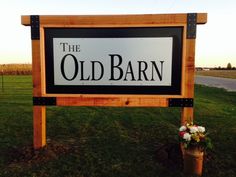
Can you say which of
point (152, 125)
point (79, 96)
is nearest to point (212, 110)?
point (152, 125)

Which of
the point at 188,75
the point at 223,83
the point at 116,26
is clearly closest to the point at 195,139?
the point at 188,75

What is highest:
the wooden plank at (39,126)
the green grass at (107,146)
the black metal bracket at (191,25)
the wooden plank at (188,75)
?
the black metal bracket at (191,25)

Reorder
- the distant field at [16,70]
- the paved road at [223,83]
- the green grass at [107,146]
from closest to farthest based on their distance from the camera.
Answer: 1. the green grass at [107,146]
2. the paved road at [223,83]
3. the distant field at [16,70]

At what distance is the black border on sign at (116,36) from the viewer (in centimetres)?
486

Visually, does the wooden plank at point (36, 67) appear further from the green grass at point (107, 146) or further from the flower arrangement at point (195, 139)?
the flower arrangement at point (195, 139)

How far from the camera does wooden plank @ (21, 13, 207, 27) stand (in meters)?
4.77

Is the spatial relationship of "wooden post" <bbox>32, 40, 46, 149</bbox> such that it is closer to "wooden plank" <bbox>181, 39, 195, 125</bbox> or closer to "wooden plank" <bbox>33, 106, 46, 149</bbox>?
"wooden plank" <bbox>33, 106, 46, 149</bbox>

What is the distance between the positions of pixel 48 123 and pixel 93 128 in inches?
68.9

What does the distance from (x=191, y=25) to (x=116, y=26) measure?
152 cm

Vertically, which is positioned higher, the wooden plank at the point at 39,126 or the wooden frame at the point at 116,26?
the wooden frame at the point at 116,26

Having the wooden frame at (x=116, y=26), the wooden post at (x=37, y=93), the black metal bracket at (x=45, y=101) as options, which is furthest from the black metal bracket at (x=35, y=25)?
the black metal bracket at (x=45, y=101)

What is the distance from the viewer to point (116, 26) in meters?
4.89

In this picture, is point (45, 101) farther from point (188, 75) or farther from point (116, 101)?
point (188, 75)

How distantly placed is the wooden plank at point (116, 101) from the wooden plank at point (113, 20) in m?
1.55
